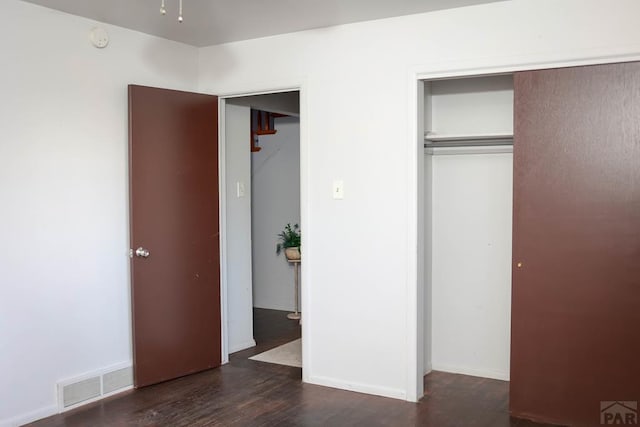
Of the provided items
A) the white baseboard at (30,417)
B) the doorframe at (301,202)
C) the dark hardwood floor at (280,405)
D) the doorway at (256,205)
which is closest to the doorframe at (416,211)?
the dark hardwood floor at (280,405)

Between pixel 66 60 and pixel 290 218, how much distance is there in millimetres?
3241

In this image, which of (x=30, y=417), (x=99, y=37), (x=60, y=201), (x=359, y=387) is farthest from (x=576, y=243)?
(x=30, y=417)

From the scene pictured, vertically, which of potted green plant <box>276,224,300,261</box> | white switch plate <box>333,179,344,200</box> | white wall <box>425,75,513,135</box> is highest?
white wall <box>425,75,513,135</box>

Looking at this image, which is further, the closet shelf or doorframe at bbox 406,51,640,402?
the closet shelf

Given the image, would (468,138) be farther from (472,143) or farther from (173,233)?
(173,233)

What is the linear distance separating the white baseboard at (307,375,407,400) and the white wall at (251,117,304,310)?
2.39 metres

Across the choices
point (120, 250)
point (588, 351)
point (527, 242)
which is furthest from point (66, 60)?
point (588, 351)

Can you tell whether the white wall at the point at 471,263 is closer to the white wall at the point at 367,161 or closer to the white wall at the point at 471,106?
the white wall at the point at 471,106

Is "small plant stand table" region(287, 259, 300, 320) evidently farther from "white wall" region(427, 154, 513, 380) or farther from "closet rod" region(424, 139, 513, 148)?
"closet rod" region(424, 139, 513, 148)

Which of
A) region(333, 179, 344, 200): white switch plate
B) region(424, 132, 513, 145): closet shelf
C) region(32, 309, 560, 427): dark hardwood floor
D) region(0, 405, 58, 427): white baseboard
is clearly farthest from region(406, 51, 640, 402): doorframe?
region(0, 405, 58, 427): white baseboard

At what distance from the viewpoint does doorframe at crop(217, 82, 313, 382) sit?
4.12m

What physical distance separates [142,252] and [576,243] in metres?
2.68

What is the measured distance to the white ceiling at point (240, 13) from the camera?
11.3 ft

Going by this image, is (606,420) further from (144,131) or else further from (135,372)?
(144,131)
